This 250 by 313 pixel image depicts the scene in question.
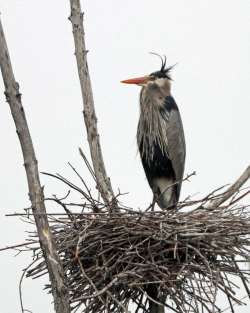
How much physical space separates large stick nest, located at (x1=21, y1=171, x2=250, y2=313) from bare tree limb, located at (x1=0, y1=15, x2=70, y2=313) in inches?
25.0

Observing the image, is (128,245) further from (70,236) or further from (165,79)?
(165,79)

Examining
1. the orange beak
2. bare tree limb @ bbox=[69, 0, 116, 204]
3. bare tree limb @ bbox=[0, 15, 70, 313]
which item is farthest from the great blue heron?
bare tree limb @ bbox=[0, 15, 70, 313]

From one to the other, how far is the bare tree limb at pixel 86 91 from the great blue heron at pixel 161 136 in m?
1.10

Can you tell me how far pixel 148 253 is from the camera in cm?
300

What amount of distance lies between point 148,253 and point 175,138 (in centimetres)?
186

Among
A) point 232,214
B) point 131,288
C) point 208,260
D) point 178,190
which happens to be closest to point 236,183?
point 232,214

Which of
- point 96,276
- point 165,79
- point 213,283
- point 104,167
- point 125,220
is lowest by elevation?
point 213,283

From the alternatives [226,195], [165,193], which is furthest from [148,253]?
[165,193]

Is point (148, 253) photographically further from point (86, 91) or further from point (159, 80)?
point (159, 80)

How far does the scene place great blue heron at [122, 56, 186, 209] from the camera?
15.5 ft

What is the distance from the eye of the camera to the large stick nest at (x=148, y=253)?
2938 millimetres

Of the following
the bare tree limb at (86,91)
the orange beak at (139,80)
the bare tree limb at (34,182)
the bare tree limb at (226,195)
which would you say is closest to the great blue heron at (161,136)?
the orange beak at (139,80)

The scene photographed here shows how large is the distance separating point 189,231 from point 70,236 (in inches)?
19.8

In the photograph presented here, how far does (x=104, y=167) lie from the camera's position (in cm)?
357
